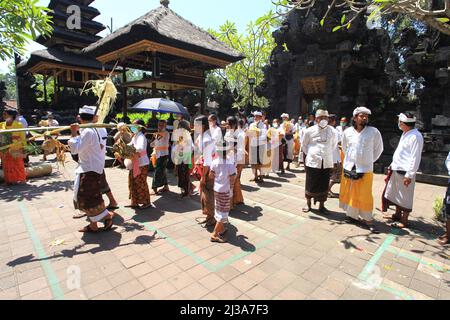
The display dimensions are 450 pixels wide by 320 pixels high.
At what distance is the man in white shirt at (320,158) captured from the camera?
5270mm

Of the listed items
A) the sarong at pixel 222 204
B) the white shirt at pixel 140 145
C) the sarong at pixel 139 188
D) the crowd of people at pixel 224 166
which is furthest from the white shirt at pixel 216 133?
the sarong at pixel 139 188

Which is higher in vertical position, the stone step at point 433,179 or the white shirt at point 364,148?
the white shirt at point 364,148

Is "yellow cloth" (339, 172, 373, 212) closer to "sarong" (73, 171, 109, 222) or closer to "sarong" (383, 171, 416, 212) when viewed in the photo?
"sarong" (383, 171, 416, 212)

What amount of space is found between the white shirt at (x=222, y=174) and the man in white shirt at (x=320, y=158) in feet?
6.93

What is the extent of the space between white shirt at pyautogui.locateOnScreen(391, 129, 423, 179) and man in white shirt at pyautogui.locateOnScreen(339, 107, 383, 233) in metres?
0.40

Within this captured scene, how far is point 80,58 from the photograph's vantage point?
2162cm

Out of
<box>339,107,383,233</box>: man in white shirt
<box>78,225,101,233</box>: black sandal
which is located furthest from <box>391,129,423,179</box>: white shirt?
<box>78,225,101,233</box>: black sandal

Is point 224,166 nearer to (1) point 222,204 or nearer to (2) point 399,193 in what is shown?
(1) point 222,204

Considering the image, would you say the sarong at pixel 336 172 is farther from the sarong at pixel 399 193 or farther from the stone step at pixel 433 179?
the stone step at pixel 433 179

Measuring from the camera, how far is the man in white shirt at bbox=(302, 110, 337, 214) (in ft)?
17.3

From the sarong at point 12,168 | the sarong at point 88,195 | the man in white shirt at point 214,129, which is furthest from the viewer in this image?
the sarong at point 12,168

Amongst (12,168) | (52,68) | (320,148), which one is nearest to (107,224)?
(320,148)

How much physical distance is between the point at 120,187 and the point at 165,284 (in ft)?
15.3

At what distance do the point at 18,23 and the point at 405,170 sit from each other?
25.5 ft
